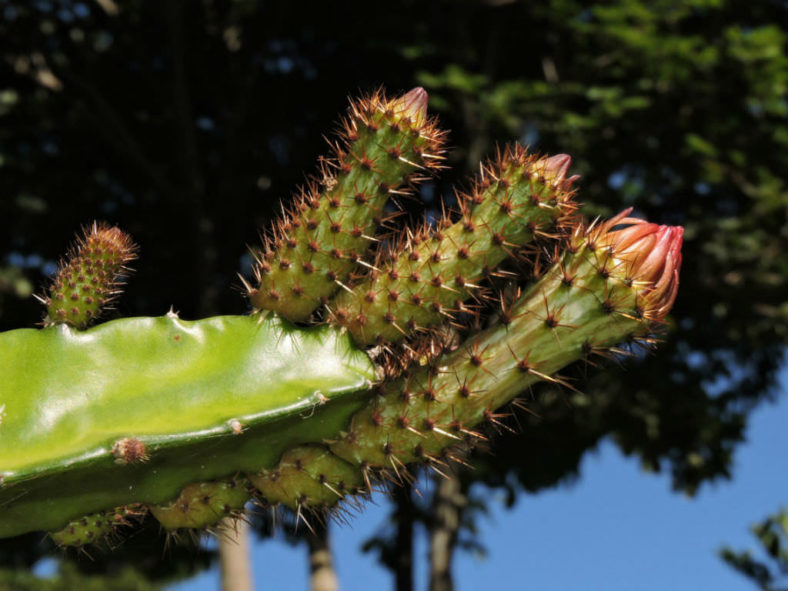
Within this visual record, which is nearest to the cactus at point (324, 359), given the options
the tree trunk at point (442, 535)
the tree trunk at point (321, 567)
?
the tree trunk at point (321, 567)

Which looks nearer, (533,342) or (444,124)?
(533,342)

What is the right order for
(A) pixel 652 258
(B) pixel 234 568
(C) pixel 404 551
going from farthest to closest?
1. (C) pixel 404 551
2. (B) pixel 234 568
3. (A) pixel 652 258

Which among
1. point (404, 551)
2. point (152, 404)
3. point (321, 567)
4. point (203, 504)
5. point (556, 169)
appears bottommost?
point (203, 504)

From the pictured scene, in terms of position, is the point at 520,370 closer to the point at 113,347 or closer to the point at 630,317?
the point at 630,317

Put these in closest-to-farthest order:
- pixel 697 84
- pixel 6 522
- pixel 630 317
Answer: pixel 630 317 < pixel 6 522 < pixel 697 84

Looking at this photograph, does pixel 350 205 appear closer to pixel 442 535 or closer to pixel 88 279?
pixel 88 279

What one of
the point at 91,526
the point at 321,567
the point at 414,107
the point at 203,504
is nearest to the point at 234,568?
the point at 321,567

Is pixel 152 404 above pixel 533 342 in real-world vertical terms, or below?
above

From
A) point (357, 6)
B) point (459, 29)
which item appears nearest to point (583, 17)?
point (459, 29)
